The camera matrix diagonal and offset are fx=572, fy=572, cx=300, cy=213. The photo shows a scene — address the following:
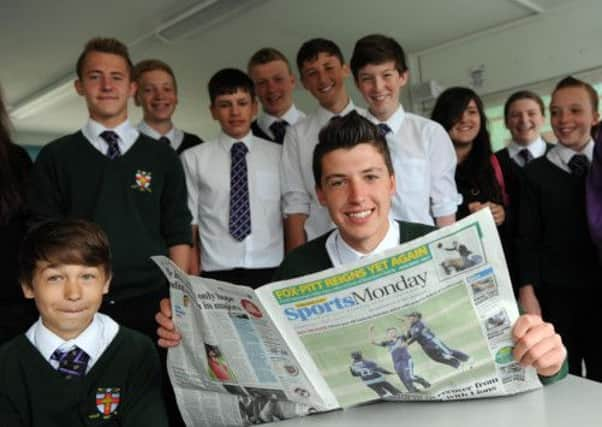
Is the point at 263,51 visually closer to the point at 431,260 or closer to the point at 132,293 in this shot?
the point at 132,293

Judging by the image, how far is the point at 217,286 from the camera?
3.12 feet

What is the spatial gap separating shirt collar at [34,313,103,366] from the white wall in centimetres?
521

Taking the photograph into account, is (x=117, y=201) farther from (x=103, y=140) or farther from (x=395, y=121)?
(x=395, y=121)

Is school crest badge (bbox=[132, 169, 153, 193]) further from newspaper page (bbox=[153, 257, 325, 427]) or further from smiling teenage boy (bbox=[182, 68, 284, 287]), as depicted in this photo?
newspaper page (bbox=[153, 257, 325, 427])

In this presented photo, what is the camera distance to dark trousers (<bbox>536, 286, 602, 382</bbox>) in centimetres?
225

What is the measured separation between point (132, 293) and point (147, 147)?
20.1 inches

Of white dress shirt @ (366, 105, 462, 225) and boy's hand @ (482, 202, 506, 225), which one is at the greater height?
white dress shirt @ (366, 105, 462, 225)

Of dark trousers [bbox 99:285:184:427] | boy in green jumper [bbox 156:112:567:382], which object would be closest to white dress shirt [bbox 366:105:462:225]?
boy in green jumper [bbox 156:112:567:382]

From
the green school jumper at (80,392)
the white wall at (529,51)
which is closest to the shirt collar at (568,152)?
the green school jumper at (80,392)

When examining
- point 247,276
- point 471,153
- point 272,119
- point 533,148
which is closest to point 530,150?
point 533,148

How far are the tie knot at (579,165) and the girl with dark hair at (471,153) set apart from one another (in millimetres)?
339

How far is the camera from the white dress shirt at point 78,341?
1.27m

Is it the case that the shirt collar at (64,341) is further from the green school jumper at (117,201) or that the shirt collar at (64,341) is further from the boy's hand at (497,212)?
the boy's hand at (497,212)

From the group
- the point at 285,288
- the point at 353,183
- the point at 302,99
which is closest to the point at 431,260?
the point at 285,288
